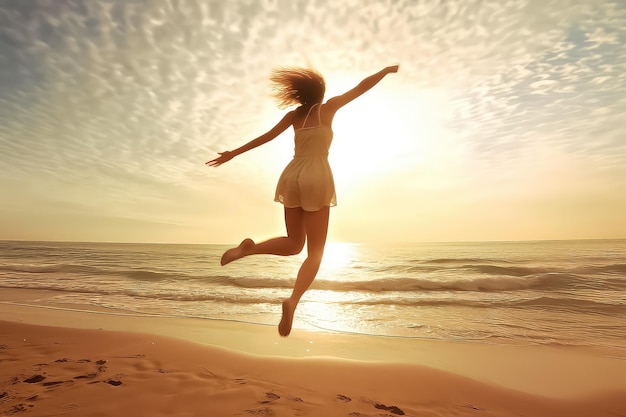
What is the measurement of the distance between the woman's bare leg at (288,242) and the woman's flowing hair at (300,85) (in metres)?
1.01

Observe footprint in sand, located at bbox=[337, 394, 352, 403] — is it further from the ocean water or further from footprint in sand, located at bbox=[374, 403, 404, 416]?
the ocean water

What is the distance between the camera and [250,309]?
9984 mm

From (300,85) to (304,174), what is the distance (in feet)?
2.92

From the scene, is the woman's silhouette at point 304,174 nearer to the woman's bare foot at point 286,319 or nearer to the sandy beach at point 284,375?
the woman's bare foot at point 286,319

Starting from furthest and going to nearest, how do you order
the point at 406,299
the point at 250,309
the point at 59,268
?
the point at 59,268 < the point at 406,299 < the point at 250,309

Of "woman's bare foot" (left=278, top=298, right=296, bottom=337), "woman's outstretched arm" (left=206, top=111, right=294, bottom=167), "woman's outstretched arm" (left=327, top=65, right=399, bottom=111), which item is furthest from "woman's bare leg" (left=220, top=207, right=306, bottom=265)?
"woman's outstretched arm" (left=327, top=65, right=399, bottom=111)

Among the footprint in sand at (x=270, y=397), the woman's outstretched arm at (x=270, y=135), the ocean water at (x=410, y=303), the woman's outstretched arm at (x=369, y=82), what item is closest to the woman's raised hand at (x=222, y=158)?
the woman's outstretched arm at (x=270, y=135)

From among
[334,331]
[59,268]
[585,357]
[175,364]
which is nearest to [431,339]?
[334,331]

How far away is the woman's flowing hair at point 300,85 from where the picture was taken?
10.5 feet

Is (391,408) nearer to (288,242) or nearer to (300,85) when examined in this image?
(288,242)

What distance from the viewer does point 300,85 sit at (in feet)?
10.5

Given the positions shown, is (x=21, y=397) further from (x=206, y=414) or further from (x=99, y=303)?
(x=99, y=303)

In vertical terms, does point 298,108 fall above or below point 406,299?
above

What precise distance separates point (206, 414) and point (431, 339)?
15.9ft
